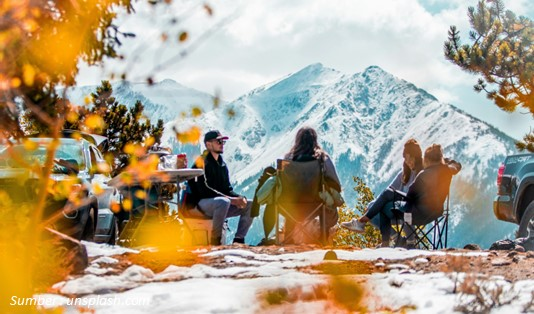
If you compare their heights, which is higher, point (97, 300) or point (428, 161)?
point (428, 161)

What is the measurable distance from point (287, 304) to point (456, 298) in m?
0.89

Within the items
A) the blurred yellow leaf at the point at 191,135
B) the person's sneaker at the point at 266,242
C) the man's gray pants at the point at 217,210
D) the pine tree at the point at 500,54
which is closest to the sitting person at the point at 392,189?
the person's sneaker at the point at 266,242

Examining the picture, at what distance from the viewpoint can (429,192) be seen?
28.6 ft

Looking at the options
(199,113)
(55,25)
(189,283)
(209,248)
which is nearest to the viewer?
(199,113)

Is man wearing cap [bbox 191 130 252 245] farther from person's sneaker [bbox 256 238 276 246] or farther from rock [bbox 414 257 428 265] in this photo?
rock [bbox 414 257 428 265]

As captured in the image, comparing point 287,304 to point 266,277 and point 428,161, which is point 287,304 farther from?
point 428,161

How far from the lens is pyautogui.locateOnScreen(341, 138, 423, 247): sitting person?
8898mm

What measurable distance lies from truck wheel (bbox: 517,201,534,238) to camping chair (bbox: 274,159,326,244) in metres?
2.13

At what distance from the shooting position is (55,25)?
378 centimetres

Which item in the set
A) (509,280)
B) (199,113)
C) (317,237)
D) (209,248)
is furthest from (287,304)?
(317,237)

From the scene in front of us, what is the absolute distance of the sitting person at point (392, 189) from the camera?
→ 8898 millimetres

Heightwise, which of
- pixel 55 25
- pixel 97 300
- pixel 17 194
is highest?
pixel 55 25

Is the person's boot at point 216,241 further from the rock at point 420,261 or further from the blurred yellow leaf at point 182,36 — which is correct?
the blurred yellow leaf at point 182,36

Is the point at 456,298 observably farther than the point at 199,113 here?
Yes
